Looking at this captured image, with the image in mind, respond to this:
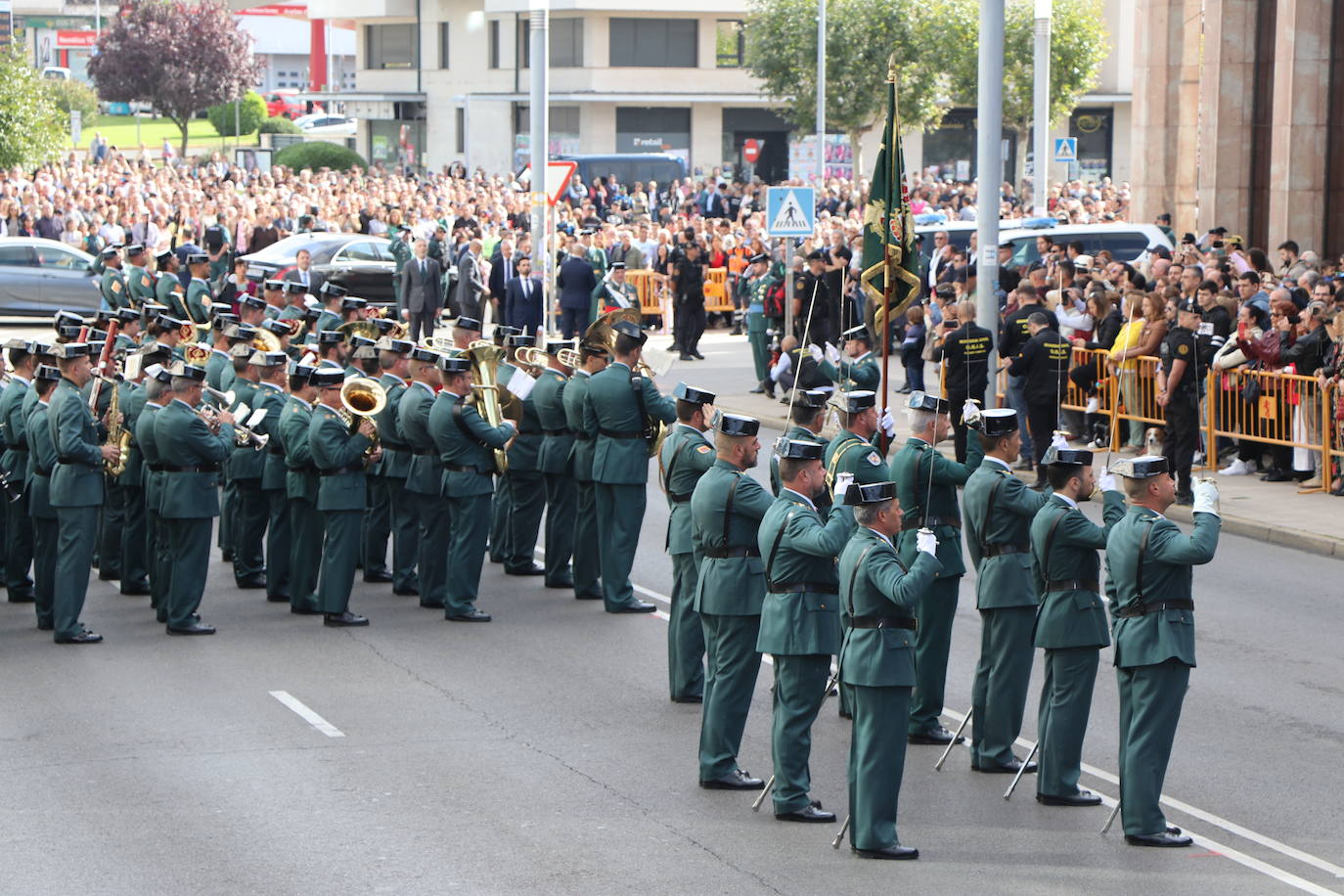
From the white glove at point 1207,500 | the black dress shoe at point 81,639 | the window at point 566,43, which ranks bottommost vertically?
the black dress shoe at point 81,639

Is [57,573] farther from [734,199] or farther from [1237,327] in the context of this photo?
[734,199]

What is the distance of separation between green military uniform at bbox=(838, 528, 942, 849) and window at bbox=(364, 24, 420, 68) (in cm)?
6730

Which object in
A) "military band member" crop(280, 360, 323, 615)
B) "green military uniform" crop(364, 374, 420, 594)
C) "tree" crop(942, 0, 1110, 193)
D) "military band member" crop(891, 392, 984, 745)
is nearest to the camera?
"military band member" crop(891, 392, 984, 745)

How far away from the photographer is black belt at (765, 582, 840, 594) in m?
9.74

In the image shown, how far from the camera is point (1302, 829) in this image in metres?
9.70

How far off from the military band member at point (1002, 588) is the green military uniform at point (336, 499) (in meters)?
5.31

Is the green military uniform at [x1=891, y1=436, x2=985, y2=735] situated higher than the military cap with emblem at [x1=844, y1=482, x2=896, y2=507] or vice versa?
the military cap with emblem at [x1=844, y1=482, x2=896, y2=507]

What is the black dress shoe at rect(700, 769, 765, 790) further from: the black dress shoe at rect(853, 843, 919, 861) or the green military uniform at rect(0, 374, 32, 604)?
the green military uniform at rect(0, 374, 32, 604)

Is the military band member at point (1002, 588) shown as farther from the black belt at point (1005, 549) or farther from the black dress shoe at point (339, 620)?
the black dress shoe at point (339, 620)

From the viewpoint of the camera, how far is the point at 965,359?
65.8 feet

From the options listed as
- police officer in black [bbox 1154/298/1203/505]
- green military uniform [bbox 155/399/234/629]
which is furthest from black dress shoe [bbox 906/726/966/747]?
police officer in black [bbox 1154/298/1203/505]

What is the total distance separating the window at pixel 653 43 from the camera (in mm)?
68688

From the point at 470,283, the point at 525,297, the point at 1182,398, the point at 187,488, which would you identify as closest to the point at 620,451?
the point at 187,488

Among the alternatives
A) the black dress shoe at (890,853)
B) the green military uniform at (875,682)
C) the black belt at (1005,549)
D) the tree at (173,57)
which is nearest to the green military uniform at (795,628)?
the green military uniform at (875,682)
